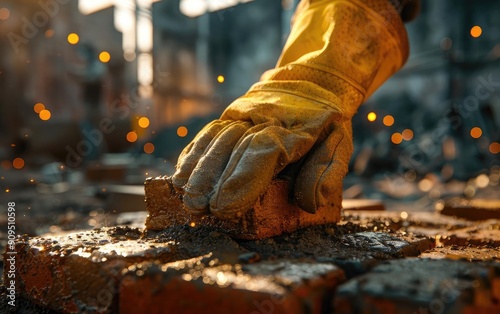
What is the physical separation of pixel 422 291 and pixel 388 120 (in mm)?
16012

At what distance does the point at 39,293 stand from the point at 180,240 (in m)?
0.68

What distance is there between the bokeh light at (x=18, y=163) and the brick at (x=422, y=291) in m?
15.2

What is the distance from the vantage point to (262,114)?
2061mm

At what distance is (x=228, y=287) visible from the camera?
1270 mm

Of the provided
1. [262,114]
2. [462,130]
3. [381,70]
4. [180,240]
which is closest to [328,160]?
[262,114]

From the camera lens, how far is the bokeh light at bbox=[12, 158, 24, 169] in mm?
14116

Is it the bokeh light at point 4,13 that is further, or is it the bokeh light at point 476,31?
the bokeh light at point 476,31

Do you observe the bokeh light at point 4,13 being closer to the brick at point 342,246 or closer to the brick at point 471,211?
the brick at point 471,211

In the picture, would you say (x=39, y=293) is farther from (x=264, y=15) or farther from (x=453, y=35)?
(x=264, y=15)

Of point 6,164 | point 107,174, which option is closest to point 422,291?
point 107,174

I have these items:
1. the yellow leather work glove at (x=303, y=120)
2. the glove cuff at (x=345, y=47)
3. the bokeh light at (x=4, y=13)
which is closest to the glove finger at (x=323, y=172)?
the yellow leather work glove at (x=303, y=120)

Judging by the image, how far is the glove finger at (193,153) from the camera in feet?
6.48

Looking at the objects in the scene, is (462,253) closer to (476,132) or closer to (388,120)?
(476,132)

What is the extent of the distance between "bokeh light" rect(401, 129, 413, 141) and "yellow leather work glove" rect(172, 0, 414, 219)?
12368 millimetres
